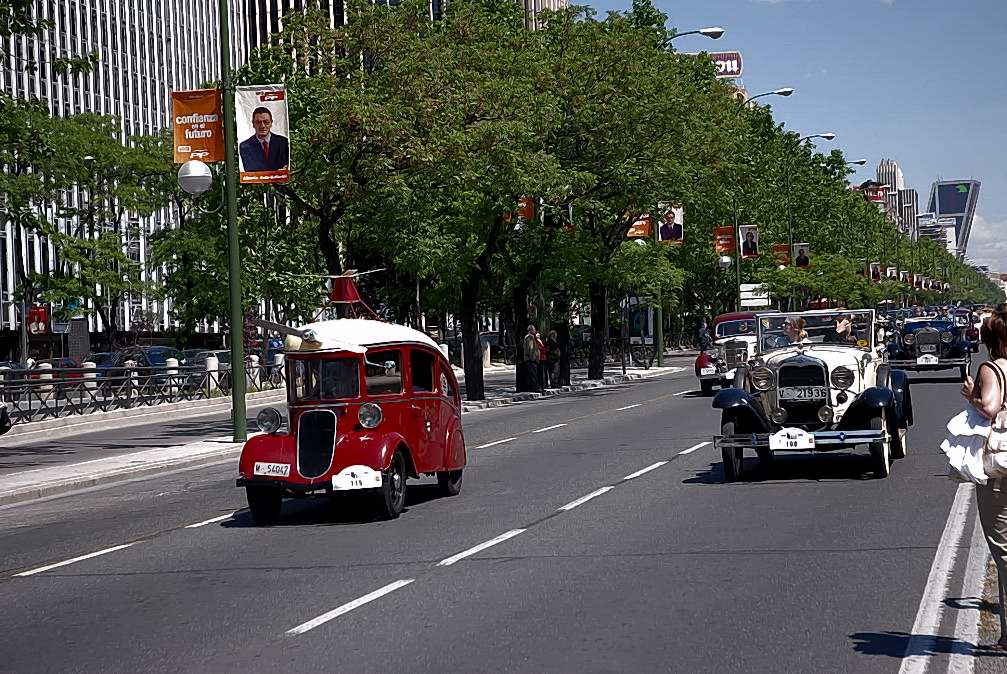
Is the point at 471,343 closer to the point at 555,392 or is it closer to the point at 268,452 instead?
the point at 555,392

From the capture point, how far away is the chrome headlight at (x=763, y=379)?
17.4 meters

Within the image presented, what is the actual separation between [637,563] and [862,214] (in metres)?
107

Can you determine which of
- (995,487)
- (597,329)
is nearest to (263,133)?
(995,487)

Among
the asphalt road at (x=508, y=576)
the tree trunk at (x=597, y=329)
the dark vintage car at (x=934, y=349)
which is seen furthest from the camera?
the tree trunk at (x=597, y=329)

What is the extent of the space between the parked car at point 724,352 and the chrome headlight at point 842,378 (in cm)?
1824

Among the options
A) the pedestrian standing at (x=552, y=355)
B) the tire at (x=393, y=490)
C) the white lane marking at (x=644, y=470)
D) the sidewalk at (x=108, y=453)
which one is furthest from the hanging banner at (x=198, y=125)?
the pedestrian standing at (x=552, y=355)

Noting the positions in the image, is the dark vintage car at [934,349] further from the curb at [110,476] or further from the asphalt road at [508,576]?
the asphalt road at [508,576]

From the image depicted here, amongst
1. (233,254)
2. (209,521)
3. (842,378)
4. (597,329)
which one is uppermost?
(233,254)

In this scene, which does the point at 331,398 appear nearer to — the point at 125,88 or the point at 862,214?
the point at 125,88

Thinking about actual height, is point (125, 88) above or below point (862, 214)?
above

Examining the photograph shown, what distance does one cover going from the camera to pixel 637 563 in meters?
11.2

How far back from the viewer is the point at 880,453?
16.4 meters

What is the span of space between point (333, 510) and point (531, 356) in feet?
93.1

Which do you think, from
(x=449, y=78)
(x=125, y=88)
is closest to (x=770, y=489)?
(x=449, y=78)
